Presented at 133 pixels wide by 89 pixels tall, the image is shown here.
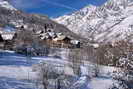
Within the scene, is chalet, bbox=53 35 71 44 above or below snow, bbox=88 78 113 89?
above

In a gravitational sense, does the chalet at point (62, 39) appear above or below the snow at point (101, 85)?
above

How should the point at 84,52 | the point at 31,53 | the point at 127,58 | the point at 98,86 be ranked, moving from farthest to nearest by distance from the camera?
the point at 84,52 < the point at 31,53 < the point at 98,86 < the point at 127,58

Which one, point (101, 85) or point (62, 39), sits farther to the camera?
point (62, 39)

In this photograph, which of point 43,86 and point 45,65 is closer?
point 43,86

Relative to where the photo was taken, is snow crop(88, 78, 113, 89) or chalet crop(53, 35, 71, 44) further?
chalet crop(53, 35, 71, 44)

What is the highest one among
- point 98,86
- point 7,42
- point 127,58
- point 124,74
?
point 7,42

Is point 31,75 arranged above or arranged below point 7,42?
below

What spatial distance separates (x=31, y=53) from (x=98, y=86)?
59.3 ft

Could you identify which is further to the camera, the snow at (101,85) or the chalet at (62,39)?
the chalet at (62,39)

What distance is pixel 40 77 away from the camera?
17.0m

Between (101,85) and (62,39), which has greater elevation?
(62,39)

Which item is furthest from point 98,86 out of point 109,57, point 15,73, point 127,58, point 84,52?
point 84,52

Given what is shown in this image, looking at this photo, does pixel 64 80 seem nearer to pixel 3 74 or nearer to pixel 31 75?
pixel 31 75

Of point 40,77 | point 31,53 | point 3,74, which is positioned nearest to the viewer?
point 40,77
